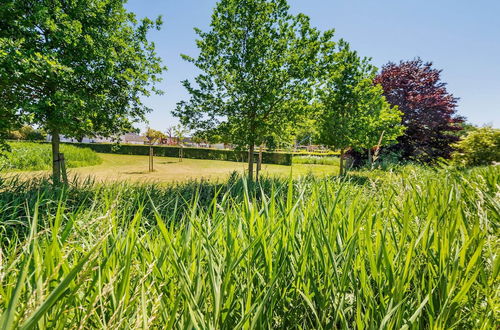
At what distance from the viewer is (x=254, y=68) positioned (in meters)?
7.66

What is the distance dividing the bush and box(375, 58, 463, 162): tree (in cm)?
229

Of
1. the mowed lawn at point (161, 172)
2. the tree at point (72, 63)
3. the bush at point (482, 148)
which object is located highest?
the tree at point (72, 63)

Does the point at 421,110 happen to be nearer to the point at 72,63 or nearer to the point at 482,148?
the point at 482,148

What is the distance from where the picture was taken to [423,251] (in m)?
1.12

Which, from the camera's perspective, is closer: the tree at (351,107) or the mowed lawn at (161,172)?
the mowed lawn at (161,172)

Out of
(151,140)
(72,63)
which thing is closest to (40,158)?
(151,140)

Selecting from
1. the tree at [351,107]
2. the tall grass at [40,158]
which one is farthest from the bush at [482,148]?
the tall grass at [40,158]

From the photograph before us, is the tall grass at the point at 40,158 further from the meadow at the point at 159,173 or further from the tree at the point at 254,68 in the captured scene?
the tree at the point at 254,68

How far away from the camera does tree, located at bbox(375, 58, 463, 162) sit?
1620 cm

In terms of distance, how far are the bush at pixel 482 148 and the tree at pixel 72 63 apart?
15.1m

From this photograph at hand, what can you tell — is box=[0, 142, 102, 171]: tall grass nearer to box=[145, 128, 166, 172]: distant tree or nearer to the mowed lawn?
the mowed lawn

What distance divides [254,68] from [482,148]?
44.5 feet

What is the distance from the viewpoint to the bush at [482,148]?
12594 millimetres

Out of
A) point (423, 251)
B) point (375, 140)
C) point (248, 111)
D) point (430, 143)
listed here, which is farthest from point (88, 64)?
point (430, 143)
